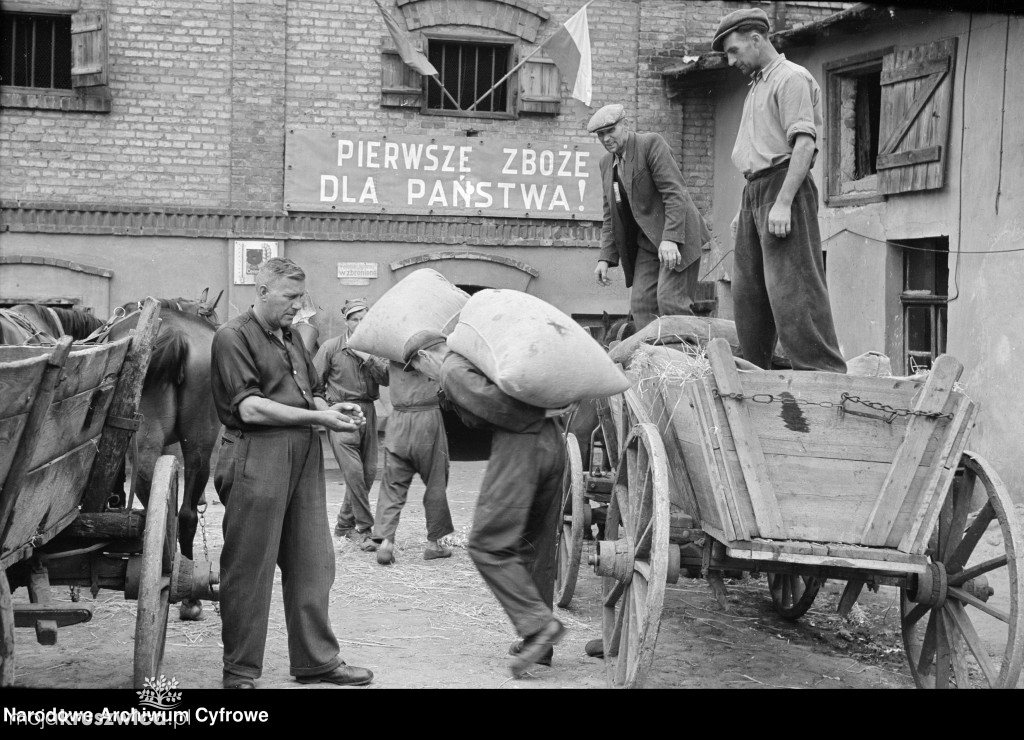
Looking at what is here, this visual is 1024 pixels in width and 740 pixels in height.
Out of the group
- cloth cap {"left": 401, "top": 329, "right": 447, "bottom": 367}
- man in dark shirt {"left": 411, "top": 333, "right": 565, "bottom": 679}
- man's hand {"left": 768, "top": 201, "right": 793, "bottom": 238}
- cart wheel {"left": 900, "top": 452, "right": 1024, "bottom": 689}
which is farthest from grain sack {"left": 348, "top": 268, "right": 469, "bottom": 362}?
cart wheel {"left": 900, "top": 452, "right": 1024, "bottom": 689}

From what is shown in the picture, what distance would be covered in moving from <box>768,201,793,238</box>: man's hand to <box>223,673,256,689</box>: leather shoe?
123 inches

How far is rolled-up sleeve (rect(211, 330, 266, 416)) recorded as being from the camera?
4.63 meters

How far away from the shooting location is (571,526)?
21.3 ft

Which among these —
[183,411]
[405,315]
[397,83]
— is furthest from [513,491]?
[397,83]

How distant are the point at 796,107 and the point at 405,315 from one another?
2.13 meters

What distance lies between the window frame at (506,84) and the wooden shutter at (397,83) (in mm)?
156

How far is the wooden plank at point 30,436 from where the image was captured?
3344 millimetres

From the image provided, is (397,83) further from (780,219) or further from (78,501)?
(78,501)

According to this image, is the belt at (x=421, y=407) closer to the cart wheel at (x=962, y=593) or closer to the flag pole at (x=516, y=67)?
the cart wheel at (x=962, y=593)

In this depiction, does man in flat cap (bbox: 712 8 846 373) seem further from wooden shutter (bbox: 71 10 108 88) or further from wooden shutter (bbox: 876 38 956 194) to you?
wooden shutter (bbox: 71 10 108 88)

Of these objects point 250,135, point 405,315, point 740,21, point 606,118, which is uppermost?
point 250,135

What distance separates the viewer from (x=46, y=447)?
12.1 ft
